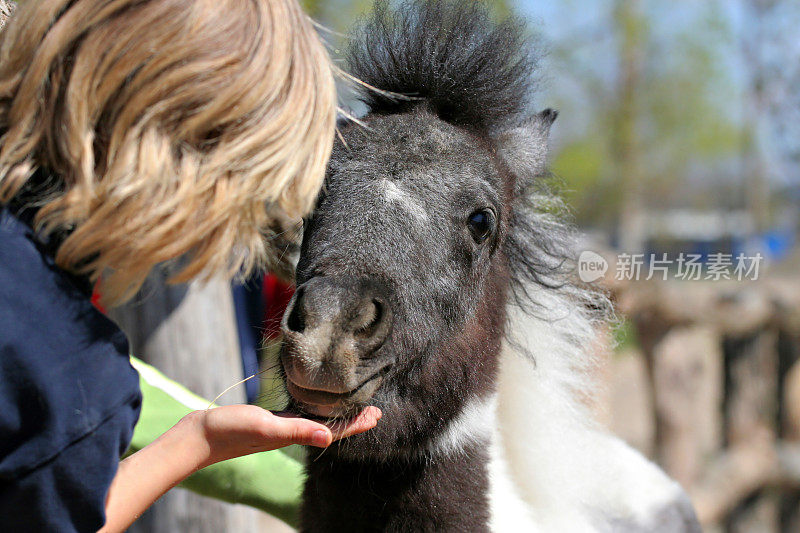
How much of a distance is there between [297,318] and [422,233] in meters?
0.39

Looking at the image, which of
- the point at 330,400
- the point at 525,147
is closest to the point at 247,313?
the point at 525,147

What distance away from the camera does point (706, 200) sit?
1309 inches

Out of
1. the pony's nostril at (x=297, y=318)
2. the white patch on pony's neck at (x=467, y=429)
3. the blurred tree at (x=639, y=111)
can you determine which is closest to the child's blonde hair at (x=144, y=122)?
the pony's nostril at (x=297, y=318)

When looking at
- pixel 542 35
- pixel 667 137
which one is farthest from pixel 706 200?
pixel 542 35

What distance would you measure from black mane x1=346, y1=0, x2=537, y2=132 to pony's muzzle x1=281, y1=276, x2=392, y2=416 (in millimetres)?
715

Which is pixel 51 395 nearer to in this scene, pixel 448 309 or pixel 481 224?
pixel 448 309

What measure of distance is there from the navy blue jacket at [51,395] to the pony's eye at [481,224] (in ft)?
3.16

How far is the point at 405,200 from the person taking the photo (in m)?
1.75

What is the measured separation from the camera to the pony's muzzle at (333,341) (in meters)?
1.50

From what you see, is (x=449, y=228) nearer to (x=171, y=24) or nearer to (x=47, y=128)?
(x=171, y=24)

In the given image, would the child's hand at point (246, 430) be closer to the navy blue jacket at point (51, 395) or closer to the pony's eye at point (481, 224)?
the navy blue jacket at point (51, 395)

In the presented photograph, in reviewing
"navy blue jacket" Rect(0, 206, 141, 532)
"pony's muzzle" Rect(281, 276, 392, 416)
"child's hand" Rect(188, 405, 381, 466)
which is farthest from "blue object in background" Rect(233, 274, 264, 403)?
"navy blue jacket" Rect(0, 206, 141, 532)

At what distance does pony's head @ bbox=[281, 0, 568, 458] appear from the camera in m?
1.58

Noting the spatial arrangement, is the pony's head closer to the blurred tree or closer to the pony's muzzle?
the pony's muzzle
